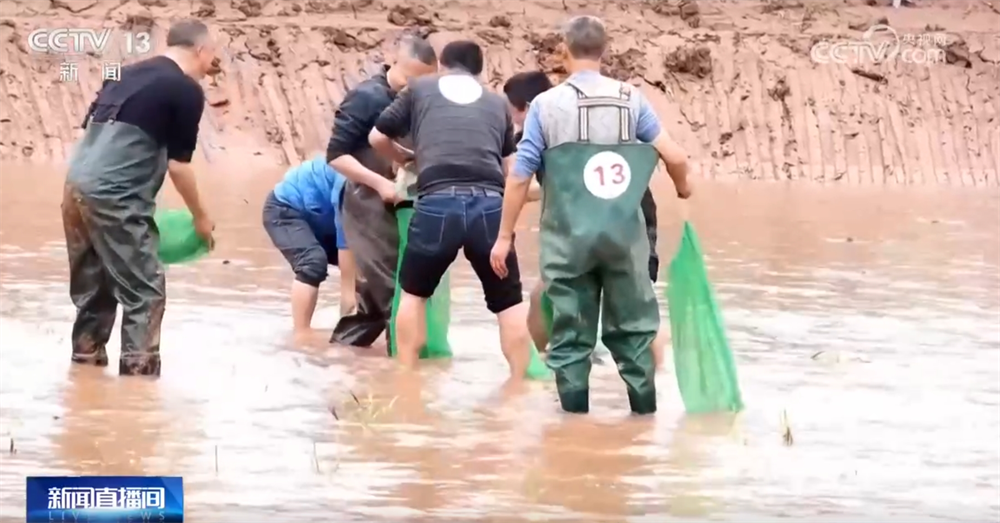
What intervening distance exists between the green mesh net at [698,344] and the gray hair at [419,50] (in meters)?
1.89

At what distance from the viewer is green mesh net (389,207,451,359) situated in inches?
360

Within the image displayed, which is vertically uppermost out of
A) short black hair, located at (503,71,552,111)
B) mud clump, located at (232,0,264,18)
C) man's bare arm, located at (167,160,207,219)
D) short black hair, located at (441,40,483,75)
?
short black hair, located at (441,40,483,75)

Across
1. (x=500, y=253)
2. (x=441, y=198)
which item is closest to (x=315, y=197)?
(x=441, y=198)

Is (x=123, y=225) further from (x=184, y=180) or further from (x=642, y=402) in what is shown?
(x=642, y=402)

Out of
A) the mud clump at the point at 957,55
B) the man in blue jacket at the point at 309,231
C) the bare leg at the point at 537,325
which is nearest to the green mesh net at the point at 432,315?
the bare leg at the point at 537,325

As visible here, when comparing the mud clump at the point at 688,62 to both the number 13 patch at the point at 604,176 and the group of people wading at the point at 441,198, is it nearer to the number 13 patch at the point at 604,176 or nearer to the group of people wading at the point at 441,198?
the group of people wading at the point at 441,198

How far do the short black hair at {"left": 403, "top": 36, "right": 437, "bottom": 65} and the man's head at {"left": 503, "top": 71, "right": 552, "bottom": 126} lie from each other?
0.43 meters

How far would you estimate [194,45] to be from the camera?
8.19 meters

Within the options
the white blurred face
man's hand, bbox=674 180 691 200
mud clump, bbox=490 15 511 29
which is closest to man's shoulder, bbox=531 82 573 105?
man's hand, bbox=674 180 691 200

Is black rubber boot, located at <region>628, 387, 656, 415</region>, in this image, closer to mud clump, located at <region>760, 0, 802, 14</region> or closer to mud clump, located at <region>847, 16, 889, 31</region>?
mud clump, located at <region>847, 16, 889, 31</region>

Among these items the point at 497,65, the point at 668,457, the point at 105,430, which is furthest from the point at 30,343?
the point at 497,65

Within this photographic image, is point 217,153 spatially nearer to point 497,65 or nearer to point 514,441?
point 497,65

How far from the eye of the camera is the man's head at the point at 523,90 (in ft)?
29.3

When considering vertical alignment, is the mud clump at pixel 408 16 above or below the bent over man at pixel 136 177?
below
